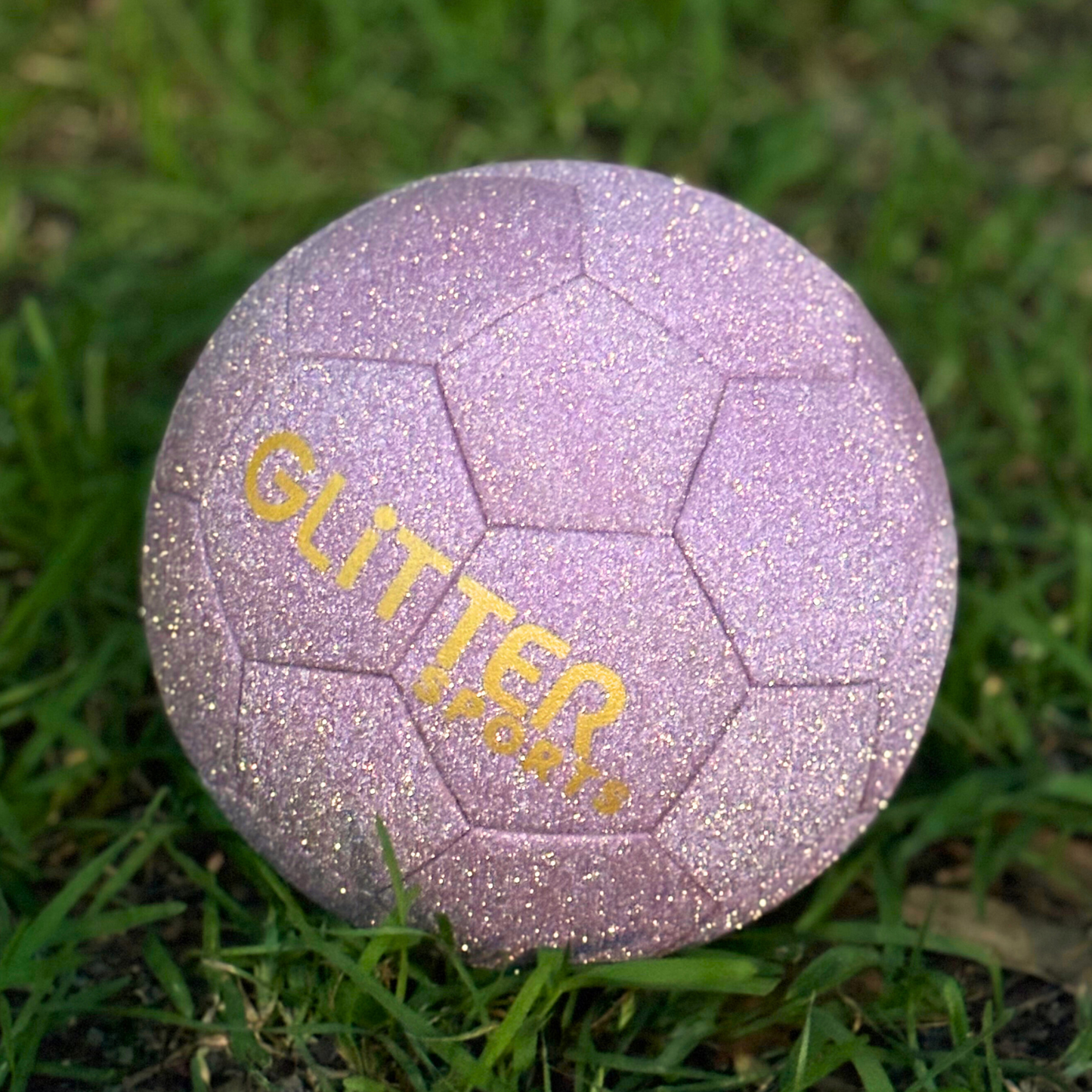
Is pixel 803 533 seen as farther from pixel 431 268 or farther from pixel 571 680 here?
pixel 431 268

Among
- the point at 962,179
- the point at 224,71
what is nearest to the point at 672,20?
the point at 962,179

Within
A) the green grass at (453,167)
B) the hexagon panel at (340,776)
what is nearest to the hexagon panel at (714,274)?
the hexagon panel at (340,776)

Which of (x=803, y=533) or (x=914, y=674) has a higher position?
(x=803, y=533)

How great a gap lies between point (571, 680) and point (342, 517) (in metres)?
0.36

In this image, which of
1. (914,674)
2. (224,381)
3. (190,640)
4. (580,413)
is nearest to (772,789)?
(914,674)

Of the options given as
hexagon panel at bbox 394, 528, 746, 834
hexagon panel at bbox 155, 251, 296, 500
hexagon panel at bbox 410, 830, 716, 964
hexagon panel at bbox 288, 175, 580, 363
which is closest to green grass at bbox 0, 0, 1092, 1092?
hexagon panel at bbox 410, 830, 716, 964

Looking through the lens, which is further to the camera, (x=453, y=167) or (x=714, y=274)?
(x=453, y=167)

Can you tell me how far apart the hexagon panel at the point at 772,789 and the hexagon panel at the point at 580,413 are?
1.00ft

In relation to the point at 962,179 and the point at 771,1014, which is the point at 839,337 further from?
the point at 962,179

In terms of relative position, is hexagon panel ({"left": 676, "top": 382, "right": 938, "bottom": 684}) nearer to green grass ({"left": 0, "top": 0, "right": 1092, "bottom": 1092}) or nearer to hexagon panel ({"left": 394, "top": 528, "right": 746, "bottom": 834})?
hexagon panel ({"left": 394, "top": 528, "right": 746, "bottom": 834})

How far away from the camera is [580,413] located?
1.67 metres

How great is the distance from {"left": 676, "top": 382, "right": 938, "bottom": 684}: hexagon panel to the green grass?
0.46 m

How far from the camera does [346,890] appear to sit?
1809mm

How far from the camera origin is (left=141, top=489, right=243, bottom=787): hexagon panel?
178 cm
